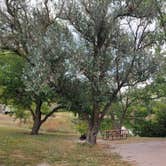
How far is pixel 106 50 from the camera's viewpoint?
27.3 meters

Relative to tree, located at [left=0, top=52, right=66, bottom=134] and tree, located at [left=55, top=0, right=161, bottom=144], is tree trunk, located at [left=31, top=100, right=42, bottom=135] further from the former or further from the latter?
tree, located at [left=55, top=0, right=161, bottom=144]

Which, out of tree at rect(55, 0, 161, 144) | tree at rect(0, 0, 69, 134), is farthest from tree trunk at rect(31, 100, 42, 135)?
tree at rect(55, 0, 161, 144)

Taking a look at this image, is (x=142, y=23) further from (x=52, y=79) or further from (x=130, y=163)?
(x=130, y=163)

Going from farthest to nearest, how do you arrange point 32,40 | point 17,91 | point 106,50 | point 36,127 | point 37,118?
point 37,118 < point 36,127 < point 17,91 < point 32,40 < point 106,50

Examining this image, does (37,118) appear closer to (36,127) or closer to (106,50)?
(36,127)

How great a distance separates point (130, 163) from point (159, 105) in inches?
1176

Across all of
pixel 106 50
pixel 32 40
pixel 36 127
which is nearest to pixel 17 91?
pixel 36 127

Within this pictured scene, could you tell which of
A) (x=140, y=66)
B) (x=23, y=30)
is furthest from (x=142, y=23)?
(x=23, y=30)

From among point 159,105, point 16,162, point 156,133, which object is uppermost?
point 159,105

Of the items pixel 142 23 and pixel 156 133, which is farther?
pixel 156 133

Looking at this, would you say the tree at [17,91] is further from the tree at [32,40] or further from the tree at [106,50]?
the tree at [106,50]

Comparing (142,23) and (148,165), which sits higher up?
(142,23)

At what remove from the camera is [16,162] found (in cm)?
1645

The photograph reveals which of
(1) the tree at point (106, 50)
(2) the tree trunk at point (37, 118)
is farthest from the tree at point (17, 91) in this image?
(1) the tree at point (106, 50)
